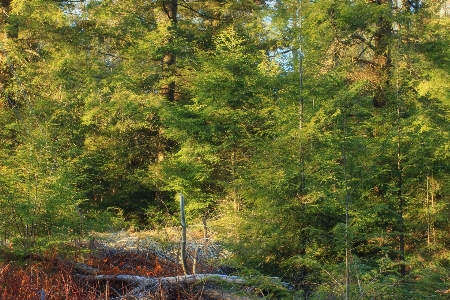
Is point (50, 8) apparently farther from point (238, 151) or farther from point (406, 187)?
point (406, 187)

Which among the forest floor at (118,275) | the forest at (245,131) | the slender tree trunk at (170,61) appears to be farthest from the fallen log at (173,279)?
the slender tree trunk at (170,61)

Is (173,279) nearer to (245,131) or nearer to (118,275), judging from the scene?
(118,275)

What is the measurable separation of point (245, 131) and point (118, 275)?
4411 mm

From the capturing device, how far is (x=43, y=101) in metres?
12.6

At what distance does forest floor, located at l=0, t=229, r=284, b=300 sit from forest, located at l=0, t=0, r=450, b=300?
0.32m

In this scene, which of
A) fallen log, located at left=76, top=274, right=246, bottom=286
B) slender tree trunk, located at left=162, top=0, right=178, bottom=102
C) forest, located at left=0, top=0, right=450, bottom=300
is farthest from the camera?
slender tree trunk, located at left=162, top=0, right=178, bottom=102

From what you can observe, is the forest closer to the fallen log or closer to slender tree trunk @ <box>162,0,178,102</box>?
slender tree trunk @ <box>162,0,178,102</box>

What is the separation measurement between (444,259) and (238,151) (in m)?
6.08

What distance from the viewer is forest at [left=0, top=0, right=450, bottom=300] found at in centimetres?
674

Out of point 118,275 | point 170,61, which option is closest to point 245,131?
point 118,275

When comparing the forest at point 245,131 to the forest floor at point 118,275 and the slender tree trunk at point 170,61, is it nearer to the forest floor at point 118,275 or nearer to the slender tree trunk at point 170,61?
the slender tree trunk at point 170,61

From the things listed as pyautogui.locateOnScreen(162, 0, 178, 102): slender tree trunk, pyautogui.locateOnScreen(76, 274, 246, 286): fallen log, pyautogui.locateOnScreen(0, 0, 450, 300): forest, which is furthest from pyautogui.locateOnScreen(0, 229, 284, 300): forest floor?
pyautogui.locateOnScreen(162, 0, 178, 102): slender tree trunk

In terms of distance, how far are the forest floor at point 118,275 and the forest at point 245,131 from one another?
1.04ft

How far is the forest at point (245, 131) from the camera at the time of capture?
22.1 feet
